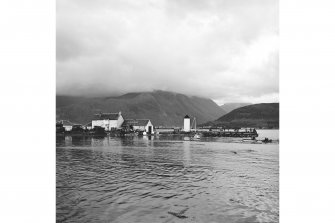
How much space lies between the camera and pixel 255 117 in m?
172

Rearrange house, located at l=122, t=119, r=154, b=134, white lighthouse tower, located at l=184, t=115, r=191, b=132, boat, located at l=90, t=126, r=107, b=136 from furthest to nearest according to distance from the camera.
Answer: white lighthouse tower, located at l=184, t=115, r=191, b=132 < house, located at l=122, t=119, r=154, b=134 < boat, located at l=90, t=126, r=107, b=136

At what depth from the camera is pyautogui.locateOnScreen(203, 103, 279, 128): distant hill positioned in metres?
163

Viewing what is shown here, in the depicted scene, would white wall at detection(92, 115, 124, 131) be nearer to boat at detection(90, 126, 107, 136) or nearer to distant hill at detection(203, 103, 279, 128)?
boat at detection(90, 126, 107, 136)

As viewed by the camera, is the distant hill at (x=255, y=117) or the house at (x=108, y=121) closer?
the house at (x=108, y=121)

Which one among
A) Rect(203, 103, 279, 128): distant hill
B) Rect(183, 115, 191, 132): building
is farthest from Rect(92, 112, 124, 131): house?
Rect(203, 103, 279, 128): distant hill

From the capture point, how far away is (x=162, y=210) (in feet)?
30.0

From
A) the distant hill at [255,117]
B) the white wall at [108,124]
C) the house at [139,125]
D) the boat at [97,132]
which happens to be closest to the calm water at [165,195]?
the boat at [97,132]

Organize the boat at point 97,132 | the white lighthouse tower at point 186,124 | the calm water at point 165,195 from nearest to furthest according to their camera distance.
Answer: the calm water at point 165,195, the boat at point 97,132, the white lighthouse tower at point 186,124

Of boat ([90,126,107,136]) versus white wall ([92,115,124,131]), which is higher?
white wall ([92,115,124,131])

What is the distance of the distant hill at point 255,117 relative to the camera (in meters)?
163

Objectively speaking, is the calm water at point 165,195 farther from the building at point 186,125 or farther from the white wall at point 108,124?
the building at point 186,125
